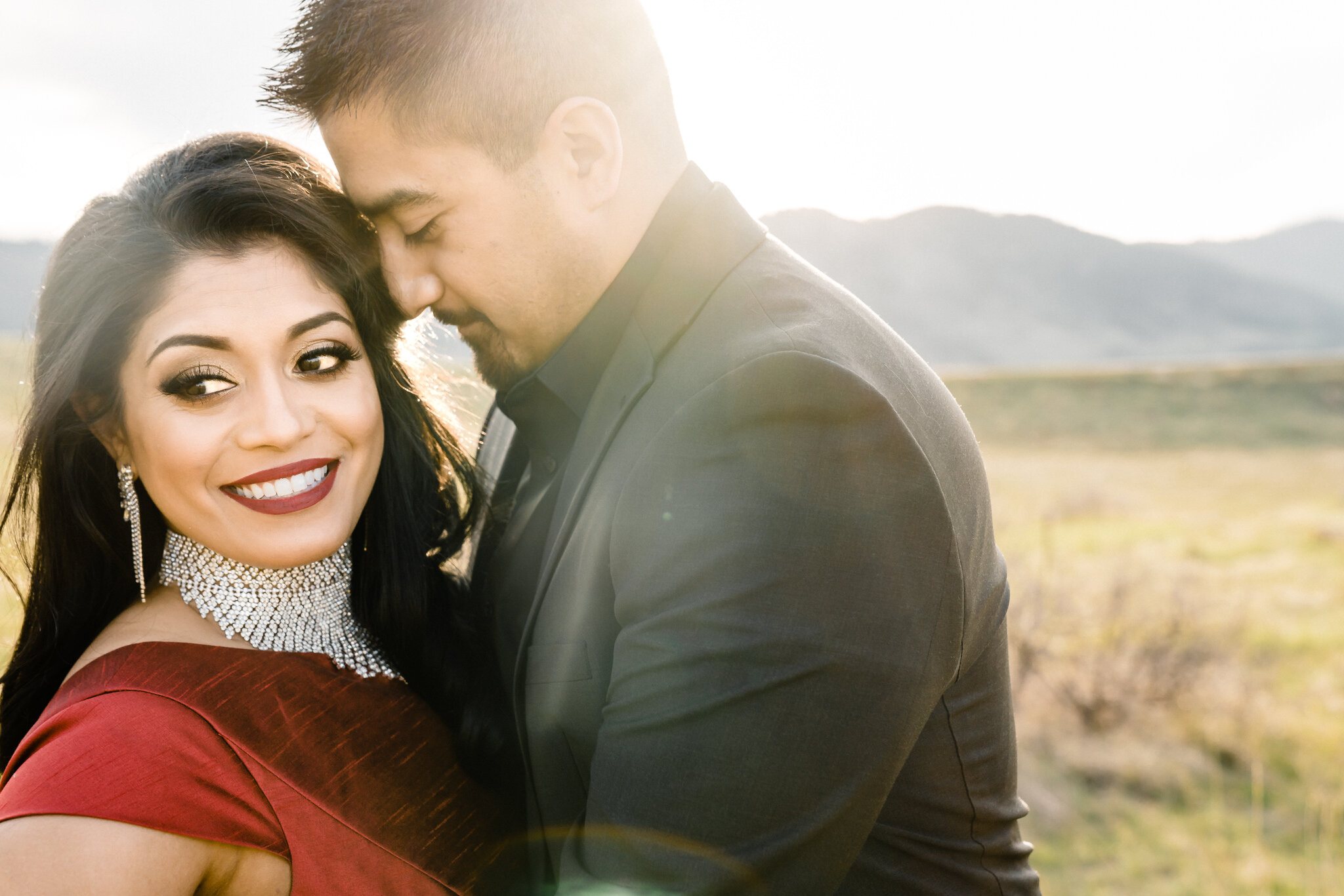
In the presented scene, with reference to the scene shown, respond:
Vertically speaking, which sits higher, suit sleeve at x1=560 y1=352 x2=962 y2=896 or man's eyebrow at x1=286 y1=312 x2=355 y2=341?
man's eyebrow at x1=286 y1=312 x2=355 y2=341

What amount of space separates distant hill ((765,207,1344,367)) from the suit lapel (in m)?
104

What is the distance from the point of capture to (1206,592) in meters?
7.11

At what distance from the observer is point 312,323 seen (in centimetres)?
187

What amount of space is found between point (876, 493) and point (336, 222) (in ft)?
4.77

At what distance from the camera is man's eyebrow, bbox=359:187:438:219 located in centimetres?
194

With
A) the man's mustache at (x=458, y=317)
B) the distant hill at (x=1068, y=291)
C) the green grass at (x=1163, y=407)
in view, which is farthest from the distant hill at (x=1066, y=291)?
the man's mustache at (x=458, y=317)

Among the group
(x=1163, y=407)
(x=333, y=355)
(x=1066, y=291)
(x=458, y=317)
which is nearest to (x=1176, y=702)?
(x=458, y=317)

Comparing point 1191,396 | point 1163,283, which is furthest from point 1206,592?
point 1163,283

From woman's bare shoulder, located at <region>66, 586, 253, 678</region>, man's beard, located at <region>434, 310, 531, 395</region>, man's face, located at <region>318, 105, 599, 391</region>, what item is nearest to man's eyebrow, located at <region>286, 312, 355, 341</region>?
man's face, located at <region>318, 105, 599, 391</region>

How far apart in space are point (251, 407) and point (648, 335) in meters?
0.86

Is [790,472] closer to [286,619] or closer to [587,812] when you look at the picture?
[587,812]

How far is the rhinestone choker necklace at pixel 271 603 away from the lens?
192 cm

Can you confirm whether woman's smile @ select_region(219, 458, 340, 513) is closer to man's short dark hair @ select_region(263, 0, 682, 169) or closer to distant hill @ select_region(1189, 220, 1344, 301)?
man's short dark hair @ select_region(263, 0, 682, 169)

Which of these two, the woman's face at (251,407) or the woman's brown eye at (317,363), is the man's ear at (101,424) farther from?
the woman's brown eye at (317,363)
